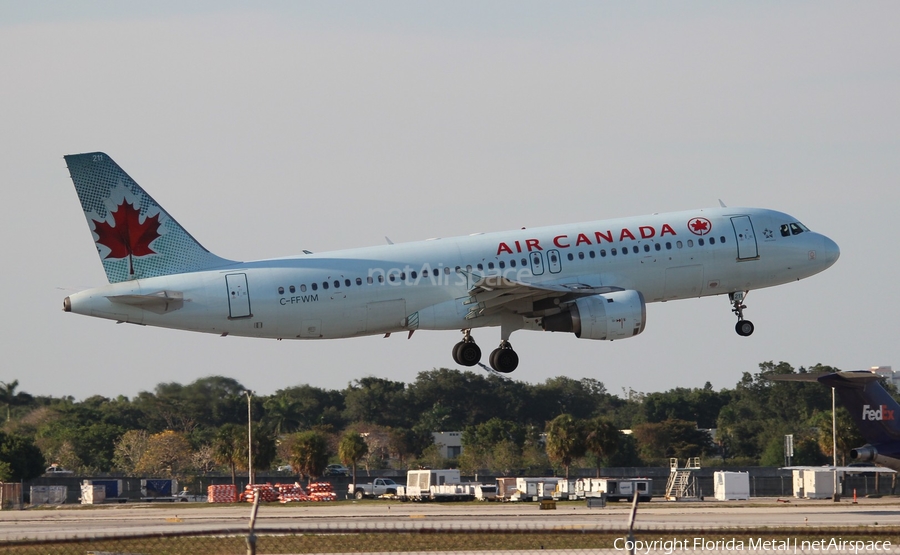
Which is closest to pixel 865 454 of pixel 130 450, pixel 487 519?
pixel 487 519

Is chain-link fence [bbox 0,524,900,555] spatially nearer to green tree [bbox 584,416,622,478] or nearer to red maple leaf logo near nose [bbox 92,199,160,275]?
red maple leaf logo near nose [bbox 92,199,160,275]

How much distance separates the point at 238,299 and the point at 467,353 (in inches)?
414

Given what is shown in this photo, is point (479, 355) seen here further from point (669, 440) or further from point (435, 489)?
point (669, 440)

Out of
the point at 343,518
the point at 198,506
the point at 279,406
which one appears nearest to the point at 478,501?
the point at 198,506

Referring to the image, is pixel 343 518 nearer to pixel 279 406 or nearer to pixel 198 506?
pixel 198 506

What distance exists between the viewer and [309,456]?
10544cm

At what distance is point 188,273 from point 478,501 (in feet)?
104

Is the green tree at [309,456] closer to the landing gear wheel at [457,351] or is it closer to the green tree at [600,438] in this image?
the green tree at [600,438]

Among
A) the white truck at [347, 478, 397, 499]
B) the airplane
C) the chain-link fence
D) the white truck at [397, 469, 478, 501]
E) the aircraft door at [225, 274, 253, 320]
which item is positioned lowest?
the white truck at [347, 478, 397, 499]

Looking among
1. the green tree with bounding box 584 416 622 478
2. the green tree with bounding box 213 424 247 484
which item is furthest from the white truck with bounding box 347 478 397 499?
the green tree with bounding box 584 416 622 478

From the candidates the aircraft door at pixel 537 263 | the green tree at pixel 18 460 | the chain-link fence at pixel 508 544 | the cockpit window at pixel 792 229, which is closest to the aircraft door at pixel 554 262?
the aircraft door at pixel 537 263

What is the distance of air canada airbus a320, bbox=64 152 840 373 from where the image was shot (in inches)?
1962

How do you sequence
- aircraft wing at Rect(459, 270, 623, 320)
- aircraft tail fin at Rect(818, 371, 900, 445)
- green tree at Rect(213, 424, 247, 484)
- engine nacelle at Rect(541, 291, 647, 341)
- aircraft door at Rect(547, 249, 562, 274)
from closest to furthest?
aircraft wing at Rect(459, 270, 623, 320) → engine nacelle at Rect(541, 291, 647, 341) → aircraft door at Rect(547, 249, 562, 274) → aircraft tail fin at Rect(818, 371, 900, 445) → green tree at Rect(213, 424, 247, 484)

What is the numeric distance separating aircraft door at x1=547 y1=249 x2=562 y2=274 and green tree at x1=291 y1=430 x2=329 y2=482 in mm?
57222
